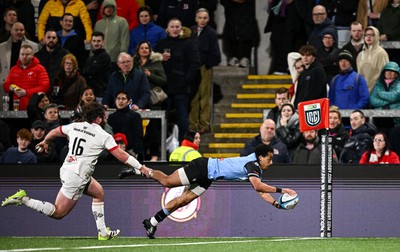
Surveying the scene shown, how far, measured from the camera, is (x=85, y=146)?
48.2 feet

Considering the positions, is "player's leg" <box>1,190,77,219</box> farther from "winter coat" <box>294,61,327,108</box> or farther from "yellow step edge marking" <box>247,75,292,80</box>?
"yellow step edge marking" <box>247,75,292,80</box>

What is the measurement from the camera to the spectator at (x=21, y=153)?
17859 millimetres

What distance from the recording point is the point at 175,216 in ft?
55.0

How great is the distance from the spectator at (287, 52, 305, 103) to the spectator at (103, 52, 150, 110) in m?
2.62

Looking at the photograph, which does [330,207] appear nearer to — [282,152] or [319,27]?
[282,152]

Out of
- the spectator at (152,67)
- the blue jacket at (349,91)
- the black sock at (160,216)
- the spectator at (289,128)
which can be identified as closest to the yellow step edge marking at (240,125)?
the spectator at (152,67)

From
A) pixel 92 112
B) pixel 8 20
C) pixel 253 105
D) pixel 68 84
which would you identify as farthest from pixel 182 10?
pixel 92 112

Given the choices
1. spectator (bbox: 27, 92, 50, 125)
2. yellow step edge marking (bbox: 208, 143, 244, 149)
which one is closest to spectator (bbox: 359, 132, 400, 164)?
yellow step edge marking (bbox: 208, 143, 244, 149)

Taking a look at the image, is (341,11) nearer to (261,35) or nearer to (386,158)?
(261,35)

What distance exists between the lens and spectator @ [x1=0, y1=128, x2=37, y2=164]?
17859mm

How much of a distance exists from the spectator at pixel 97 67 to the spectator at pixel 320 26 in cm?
384

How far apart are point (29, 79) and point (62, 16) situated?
2447mm

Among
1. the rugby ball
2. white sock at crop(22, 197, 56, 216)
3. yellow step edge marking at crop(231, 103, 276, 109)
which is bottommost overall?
white sock at crop(22, 197, 56, 216)

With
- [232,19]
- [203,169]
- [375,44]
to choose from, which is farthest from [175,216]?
[232,19]
